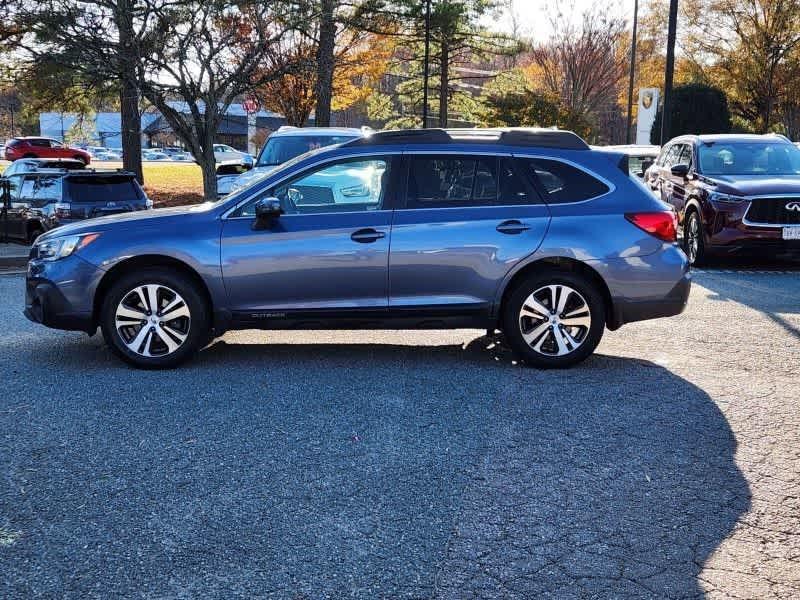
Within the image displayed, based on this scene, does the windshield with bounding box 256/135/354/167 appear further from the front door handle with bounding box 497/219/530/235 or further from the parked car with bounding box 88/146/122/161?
the parked car with bounding box 88/146/122/161

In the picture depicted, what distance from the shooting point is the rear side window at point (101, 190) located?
13625mm

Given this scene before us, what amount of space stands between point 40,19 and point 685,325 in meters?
12.3

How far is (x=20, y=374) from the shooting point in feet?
21.1

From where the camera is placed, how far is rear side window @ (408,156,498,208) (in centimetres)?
662

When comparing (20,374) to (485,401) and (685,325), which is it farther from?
(685,325)

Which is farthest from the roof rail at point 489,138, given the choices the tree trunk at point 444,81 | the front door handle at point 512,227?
the tree trunk at point 444,81

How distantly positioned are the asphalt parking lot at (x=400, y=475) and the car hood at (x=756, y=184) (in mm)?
5102

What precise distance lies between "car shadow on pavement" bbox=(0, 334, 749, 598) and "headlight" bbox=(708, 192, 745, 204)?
6.06 meters

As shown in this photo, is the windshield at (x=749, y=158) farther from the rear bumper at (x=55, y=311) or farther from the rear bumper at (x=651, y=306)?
the rear bumper at (x=55, y=311)

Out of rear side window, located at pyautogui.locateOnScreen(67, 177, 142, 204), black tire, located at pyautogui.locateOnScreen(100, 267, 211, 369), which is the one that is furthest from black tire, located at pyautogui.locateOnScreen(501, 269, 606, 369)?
rear side window, located at pyautogui.locateOnScreen(67, 177, 142, 204)

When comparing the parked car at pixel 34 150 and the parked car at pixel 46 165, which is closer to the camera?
the parked car at pixel 46 165

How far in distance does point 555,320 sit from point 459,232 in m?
0.99

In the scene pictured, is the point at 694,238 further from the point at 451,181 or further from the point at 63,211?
the point at 63,211

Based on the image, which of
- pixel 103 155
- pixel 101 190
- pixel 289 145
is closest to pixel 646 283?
pixel 289 145
